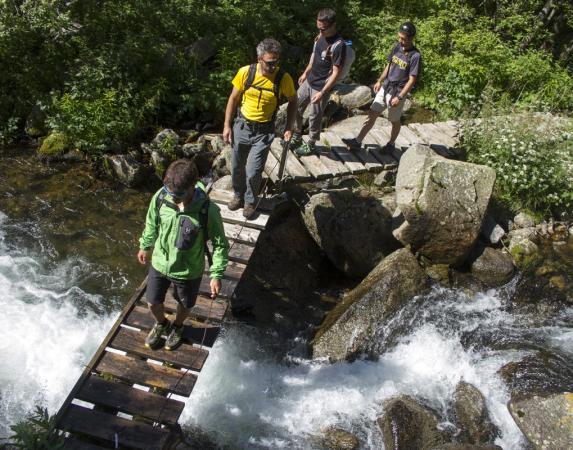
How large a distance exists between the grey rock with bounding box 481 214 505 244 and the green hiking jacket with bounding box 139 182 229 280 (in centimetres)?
536

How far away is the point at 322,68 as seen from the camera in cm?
752

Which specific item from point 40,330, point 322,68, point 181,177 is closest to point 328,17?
point 322,68

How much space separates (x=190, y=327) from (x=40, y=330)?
2442 mm

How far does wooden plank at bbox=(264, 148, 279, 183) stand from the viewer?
819 centimetres

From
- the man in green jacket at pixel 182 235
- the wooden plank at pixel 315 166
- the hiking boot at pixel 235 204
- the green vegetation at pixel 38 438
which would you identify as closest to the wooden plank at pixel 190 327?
the man in green jacket at pixel 182 235

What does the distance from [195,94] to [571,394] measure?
8445mm

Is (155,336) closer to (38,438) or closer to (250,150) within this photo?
(38,438)

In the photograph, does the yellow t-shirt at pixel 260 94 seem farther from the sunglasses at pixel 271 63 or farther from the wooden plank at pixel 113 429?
the wooden plank at pixel 113 429

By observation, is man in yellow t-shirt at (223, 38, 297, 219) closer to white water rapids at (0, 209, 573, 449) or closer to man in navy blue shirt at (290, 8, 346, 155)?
man in navy blue shirt at (290, 8, 346, 155)

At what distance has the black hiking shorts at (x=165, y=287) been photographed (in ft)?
17.1

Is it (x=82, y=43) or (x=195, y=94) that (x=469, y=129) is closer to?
(x=195, y=94)

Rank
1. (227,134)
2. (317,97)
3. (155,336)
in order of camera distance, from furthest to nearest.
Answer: (317,97) < (227,134) < (155,336)

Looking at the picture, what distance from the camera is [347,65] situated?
24.1 ft

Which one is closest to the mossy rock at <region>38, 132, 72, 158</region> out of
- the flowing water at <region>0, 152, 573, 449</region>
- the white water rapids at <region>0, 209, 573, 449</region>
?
the flowing water at <region>0, 152, 573, 449</region>
